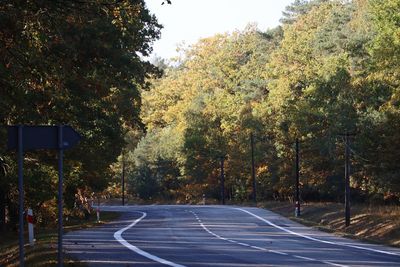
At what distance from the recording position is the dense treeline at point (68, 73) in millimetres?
12047

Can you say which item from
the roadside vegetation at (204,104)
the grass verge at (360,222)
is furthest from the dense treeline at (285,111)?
the grass verge at (360,222)

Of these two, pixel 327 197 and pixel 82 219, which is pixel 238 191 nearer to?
pixel 327 197

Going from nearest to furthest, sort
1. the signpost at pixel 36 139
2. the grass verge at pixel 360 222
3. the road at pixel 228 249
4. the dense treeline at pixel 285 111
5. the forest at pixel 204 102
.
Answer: the signpost at pixel 36 139, the forest at pixel 204 102, the road at pixel 228 249, the grass verge at pixel 360 222, the dense treeline at pixel 285 111

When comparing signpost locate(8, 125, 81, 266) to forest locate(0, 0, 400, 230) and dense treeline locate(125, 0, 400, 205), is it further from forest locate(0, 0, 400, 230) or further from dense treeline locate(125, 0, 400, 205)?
dense treeline locate(125, 0, 400, 205)

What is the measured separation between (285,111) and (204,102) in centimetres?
2872

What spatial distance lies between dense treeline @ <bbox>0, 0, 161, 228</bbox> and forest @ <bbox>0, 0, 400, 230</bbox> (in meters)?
0.05

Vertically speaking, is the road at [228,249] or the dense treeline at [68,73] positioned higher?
the dense treeline at [68,73]

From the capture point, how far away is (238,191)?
84625mm

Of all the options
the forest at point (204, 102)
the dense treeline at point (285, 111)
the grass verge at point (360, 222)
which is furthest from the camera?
the dense treeline at point (285, 111)

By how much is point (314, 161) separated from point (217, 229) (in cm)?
2988

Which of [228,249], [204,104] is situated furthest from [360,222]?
[204,104]

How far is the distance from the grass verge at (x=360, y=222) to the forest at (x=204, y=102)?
5011 millimetres

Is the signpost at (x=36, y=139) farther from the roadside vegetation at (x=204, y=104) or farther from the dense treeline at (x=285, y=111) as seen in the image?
the dense treeline at (x=285, y=111)

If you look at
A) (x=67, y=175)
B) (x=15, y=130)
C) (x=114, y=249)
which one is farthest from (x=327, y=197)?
(x=15, y=130)
